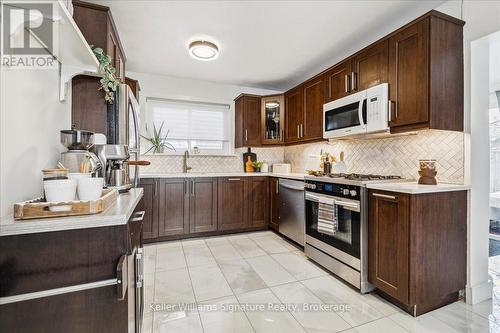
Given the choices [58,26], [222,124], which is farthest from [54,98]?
[222,124]

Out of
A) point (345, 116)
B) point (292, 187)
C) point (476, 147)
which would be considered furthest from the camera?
point (292, 187)

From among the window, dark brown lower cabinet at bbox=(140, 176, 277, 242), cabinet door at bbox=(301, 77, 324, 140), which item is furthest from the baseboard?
the window

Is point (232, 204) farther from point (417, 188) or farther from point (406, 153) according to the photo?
point (417, 188)

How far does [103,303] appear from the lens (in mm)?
889

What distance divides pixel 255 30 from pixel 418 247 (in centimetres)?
254

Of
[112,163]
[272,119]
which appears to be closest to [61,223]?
[112,163]

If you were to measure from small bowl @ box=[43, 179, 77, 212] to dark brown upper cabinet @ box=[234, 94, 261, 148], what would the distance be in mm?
3235

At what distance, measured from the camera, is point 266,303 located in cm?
191

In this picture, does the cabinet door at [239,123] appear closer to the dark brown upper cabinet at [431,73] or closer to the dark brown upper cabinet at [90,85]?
the dark brown upper cabinet at [90,85]

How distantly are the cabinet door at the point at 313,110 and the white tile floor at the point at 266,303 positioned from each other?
171 centimetres

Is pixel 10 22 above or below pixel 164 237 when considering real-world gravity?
above

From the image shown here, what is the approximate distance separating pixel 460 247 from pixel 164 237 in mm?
3341

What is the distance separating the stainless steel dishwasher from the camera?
303cm

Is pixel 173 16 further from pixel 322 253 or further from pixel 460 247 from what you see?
pixel 460 247
